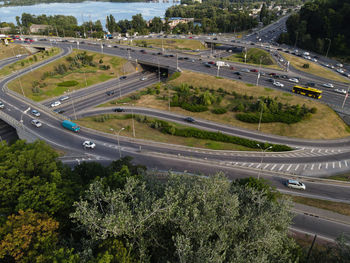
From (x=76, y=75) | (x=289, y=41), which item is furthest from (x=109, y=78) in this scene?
(x=289, y=41)

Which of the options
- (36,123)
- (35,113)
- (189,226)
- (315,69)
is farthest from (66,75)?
(315,69)

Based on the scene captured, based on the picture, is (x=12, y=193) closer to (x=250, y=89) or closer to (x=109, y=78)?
(x=250, y=89)

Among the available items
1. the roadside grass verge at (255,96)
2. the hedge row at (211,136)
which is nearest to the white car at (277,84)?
the roadside grass verge at (255,96)

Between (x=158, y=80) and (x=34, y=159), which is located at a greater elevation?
(x=34, y=159)

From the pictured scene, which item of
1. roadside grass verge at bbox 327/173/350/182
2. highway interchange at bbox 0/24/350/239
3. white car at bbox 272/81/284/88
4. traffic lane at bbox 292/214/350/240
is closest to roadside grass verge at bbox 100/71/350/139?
highway interchange at bbox 0/24/350/239

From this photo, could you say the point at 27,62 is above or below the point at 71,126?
above

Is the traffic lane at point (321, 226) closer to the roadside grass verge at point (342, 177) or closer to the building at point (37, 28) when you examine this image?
the roadside grass verge at point (342, 177)

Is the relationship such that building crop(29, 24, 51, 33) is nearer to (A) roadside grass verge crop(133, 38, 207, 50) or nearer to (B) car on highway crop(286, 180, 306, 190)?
(A) roadside grass verge crop(133, 38, 207, 50)

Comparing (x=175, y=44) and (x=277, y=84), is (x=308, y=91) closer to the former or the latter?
(x=277, y=84)
